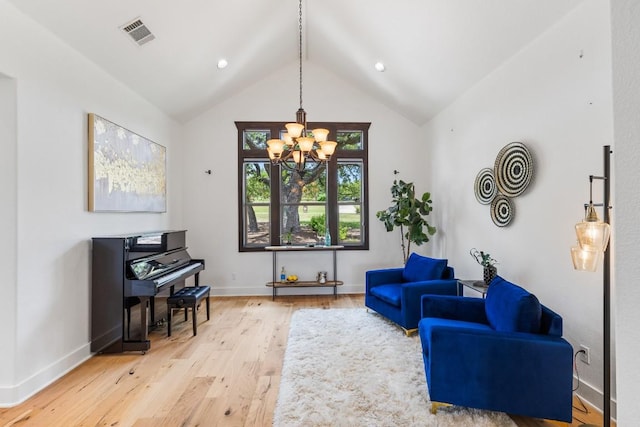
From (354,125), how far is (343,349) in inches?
152

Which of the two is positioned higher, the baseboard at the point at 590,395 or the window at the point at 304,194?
the window at the point at 304,194

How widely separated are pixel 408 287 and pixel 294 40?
12.9 feet

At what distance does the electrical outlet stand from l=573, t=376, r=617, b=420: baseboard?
0.55ft

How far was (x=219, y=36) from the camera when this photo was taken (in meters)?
3.92

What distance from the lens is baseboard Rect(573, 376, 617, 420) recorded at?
7.66 feet

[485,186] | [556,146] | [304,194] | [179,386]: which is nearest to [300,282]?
[304,194]

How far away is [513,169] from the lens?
328 cm

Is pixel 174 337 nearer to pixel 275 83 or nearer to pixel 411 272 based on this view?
pixel 411 272

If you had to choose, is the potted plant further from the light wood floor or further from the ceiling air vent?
the ceiling air vent

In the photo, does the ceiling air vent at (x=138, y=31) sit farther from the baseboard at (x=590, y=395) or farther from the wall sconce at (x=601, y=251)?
the baseboard at (x=590, y=395)

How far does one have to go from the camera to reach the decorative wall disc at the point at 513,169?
3.09m

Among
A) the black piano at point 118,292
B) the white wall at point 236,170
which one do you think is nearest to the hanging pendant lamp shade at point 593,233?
the black piano at point 118,292

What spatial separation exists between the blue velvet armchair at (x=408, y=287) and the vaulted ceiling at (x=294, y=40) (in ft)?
7.72

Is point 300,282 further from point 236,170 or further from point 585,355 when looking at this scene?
point 585,355
